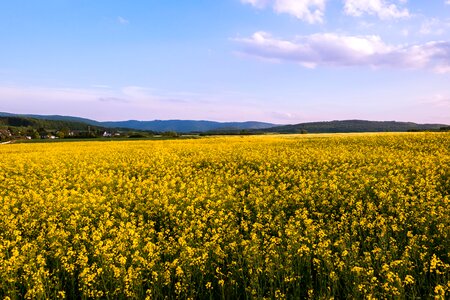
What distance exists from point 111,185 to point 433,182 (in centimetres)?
1141

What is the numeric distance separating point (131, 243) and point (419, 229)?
20.0 feet

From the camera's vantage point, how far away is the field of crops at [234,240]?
17.7 ft

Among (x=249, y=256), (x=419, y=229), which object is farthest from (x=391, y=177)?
(x=249, y=256)

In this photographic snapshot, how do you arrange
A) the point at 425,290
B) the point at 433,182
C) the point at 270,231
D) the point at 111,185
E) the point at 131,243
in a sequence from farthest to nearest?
the point at 111,185, the point at 433,182, the point at 270,231, the point at 131,243, the point at 425,290

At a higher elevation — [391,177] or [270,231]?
[391,177]

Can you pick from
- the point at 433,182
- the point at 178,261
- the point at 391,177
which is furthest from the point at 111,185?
the point at 433,182

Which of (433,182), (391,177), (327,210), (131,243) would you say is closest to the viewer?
(131,243)

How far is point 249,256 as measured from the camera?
5.79 metres

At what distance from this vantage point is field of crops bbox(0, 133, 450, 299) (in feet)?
17.7

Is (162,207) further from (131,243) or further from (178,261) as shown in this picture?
(178,261)

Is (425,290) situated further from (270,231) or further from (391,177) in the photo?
(391,177)

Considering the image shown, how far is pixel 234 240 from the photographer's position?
711 cm

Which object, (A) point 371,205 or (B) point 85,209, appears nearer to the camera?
(A) point 371,205

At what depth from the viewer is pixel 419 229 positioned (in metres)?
7.18
